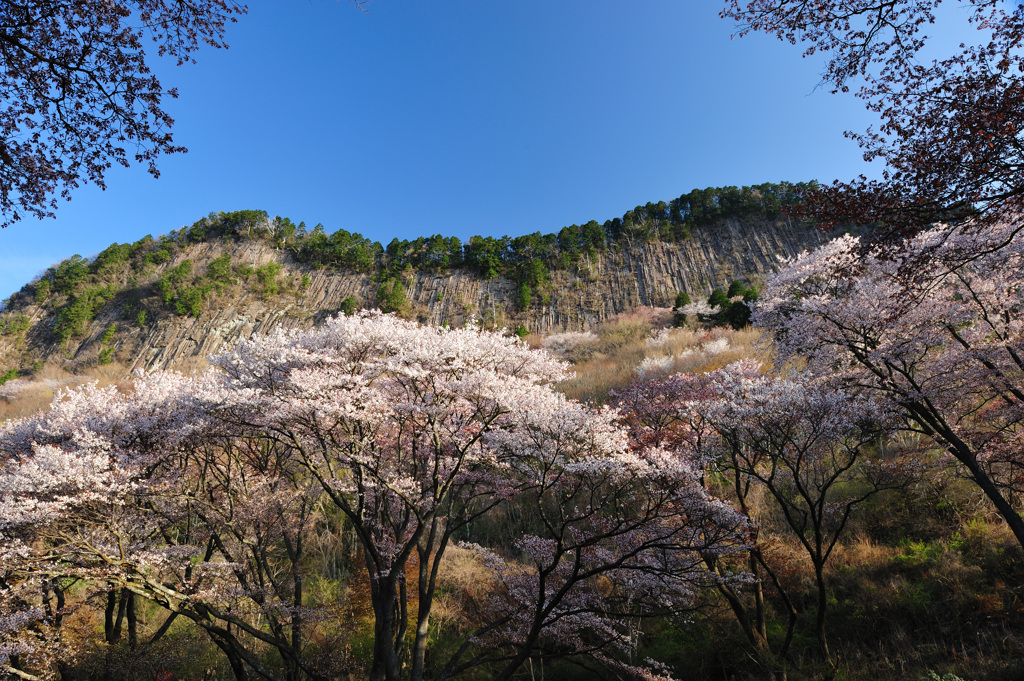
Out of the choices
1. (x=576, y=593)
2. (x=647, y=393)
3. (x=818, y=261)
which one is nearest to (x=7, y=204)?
(x=576, y=593)

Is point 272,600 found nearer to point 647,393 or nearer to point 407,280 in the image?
point 647,393

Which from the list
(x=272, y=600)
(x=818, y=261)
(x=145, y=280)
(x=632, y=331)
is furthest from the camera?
(x=145, y=280)

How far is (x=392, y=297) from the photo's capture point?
151 ft

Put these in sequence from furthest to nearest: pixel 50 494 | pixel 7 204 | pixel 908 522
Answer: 1. pixel 908 522
2. pixel 50 494
3. pixel 7 204

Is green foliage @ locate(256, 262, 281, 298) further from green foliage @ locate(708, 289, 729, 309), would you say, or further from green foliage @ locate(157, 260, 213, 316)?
green foliage @ locate(708, 289, 729, 309)

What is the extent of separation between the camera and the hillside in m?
43.6

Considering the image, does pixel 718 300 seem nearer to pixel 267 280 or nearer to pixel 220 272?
pixel 267 280

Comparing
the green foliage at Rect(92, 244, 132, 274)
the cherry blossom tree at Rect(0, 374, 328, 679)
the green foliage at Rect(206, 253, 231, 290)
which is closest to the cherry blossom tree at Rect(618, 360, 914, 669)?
the cherry blossom tree at Rect(0, 374, 328, 679)

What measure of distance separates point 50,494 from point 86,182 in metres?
7.42

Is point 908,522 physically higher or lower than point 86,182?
lower

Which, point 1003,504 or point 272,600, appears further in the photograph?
point 272,600

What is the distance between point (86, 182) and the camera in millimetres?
3758

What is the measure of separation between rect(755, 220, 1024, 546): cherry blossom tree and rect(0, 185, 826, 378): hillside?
33.9 meters

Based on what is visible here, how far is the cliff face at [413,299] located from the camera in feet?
140
